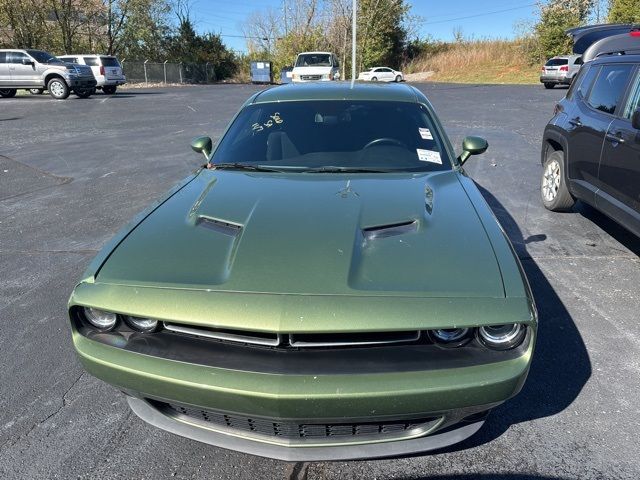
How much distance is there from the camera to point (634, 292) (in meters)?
3.91

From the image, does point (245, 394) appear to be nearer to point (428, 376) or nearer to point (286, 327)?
point (286, 327)

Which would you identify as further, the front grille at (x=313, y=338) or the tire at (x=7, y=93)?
the tire at (x=7, y=93)

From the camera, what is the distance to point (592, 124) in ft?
16.3

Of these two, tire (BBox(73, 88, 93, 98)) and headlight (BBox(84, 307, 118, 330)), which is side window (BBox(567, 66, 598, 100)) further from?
tire (BBox(73, 88, 93, 98))

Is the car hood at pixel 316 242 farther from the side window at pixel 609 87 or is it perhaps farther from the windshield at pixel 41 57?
the windshield at pixel 41 57

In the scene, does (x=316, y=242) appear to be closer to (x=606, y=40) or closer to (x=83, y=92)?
(x=606, y=40)

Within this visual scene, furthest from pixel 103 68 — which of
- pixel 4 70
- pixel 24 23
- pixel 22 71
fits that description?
pixel 24 23

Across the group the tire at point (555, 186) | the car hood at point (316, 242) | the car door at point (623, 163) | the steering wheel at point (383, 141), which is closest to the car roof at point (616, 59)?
the car door at point (623, 163)

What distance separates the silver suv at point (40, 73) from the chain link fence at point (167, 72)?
16.3m

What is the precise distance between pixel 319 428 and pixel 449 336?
2.01 ft

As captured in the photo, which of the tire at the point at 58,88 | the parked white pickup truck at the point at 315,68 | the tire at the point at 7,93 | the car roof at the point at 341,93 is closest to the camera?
the car roof at the point at 341,93

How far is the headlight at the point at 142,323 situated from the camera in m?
2.06

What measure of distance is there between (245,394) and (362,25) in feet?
158

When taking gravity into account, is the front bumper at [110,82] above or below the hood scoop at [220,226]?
above
